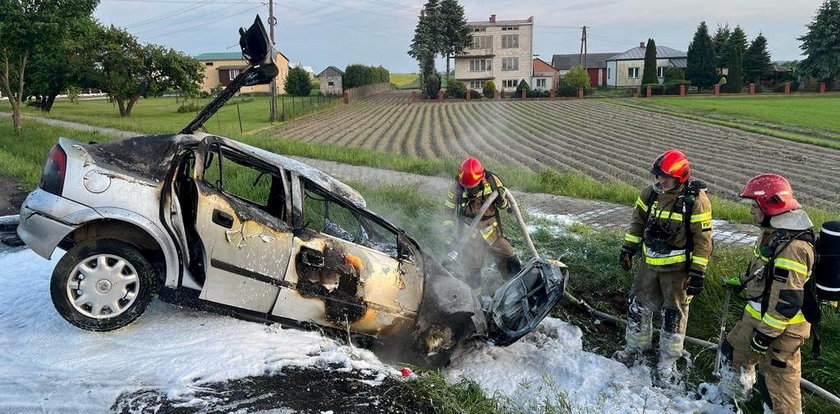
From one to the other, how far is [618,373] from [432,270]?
71.8 inches

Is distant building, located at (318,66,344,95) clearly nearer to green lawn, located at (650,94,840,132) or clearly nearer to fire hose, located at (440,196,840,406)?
green lawn, located at (650,94,840,132)

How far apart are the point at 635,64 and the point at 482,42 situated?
1774cm

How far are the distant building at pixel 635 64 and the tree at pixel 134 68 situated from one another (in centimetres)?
4732

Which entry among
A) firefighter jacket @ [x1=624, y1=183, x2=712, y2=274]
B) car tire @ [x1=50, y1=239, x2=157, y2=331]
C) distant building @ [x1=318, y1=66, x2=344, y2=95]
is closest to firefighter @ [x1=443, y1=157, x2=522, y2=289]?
firefighter jacket @ [x1=624, y1=183, x2=712, y2=274]

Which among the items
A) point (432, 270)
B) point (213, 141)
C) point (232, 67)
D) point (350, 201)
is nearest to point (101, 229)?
point (213, 141)

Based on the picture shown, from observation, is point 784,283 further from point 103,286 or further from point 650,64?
point 650,64

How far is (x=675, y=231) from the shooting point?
4.88 metres

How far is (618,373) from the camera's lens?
516cm

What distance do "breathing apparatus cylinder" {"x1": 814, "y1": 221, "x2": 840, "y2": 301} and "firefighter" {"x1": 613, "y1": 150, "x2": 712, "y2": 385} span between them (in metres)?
0.86

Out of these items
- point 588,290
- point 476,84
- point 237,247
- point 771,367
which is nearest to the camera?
point 771,367

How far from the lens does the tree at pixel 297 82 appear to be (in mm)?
62344

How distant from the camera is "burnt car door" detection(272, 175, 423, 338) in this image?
14.8ft

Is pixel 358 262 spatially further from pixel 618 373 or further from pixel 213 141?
pixel 618 373

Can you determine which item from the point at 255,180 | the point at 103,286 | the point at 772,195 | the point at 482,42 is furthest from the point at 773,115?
the point at 482,42
